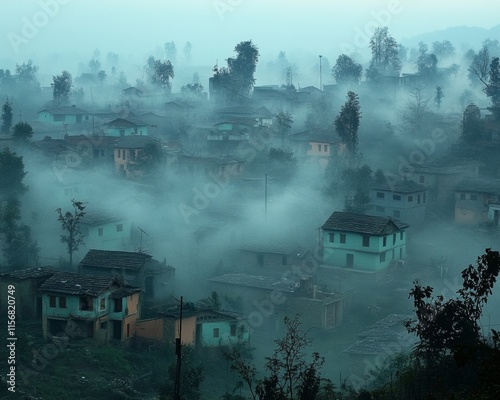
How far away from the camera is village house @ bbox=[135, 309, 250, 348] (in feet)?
83.3

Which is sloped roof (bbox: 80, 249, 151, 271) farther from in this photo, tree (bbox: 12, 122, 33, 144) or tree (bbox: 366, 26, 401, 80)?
tree (bbox: 366, 26, 401, 80)

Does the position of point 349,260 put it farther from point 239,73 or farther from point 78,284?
point 239,73

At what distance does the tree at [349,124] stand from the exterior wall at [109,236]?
1506 cm

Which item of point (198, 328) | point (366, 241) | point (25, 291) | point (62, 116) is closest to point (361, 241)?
point (366, 241)

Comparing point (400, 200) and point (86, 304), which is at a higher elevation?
point (400, 200)

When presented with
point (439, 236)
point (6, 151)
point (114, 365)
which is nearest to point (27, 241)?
point (6, 151)

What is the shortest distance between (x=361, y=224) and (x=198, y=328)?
34.3 ft

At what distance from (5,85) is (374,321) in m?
74.6

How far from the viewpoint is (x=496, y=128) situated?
46.2 meters

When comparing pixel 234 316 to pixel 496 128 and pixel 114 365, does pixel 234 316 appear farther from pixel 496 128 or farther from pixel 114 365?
Answer: pixel 496 128

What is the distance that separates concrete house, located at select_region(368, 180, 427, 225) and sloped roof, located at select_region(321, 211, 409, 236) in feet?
14.1

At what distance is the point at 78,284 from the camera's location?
25.7m

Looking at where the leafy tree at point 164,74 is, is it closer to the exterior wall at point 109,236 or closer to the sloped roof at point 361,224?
the exterior wall at point 109,236

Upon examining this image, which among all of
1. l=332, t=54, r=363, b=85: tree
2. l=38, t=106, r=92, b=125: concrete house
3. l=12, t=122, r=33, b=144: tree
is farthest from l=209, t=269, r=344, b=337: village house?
l=332, t=54, r=363, b=85: tree
